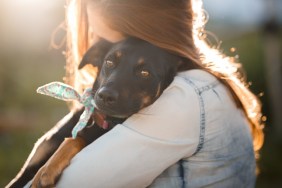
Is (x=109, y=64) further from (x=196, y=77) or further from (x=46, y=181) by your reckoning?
(x=46, y=181)

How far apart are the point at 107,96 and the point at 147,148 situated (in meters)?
0.30

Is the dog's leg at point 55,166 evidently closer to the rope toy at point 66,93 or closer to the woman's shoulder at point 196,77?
the rope toy at point 66,93

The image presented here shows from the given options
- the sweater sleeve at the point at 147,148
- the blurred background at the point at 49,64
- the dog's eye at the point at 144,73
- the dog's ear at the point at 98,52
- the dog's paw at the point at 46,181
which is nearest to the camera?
the sweater sleeve at the point at 147,148

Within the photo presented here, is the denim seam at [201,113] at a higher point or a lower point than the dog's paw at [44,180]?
higher

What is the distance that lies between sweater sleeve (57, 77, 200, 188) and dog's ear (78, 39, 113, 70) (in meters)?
0.56

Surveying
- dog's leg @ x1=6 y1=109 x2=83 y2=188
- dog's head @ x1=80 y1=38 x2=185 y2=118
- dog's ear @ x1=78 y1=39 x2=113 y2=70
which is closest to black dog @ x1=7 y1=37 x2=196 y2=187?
dog's head @ x1=80 y1=38 x2=185 y2=118

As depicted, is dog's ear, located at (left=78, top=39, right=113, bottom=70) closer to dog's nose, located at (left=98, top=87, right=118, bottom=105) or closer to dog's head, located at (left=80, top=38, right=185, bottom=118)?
dog's head, located at (left=80, top=38, right=185, bottom=118)

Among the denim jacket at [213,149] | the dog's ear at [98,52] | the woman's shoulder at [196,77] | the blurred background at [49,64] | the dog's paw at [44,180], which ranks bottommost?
the blurred background at [49,64]

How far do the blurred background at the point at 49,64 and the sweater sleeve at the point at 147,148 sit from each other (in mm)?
3125

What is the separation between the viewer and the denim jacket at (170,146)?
6.31ft

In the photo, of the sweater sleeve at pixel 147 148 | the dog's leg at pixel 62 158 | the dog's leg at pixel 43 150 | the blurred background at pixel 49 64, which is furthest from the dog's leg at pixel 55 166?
the blurred background at pixel 49 64

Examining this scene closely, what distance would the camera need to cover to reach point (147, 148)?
193 cm

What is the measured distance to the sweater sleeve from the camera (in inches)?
75.7

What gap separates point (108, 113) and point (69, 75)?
25.3 inches
